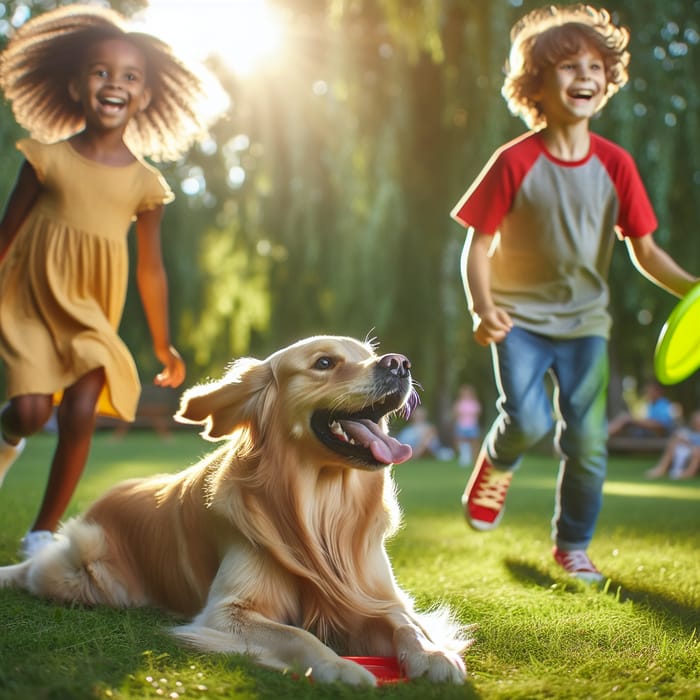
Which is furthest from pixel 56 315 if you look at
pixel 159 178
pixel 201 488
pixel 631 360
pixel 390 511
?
pixel 631 360

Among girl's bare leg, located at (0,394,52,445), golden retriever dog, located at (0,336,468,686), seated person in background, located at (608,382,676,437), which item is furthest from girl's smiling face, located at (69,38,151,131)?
seated person in background, located at (608,382,676,437)

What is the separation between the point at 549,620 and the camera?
244 centimetres

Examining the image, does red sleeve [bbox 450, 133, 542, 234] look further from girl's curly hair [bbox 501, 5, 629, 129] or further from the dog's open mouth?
the dog's open mouth

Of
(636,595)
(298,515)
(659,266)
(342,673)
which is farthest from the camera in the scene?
(659,266)

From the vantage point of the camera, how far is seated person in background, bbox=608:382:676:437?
1272 cm

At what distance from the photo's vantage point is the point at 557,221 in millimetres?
3330

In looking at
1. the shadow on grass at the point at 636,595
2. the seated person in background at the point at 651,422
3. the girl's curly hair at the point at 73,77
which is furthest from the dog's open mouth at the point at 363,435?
the seated person in background at the point at 651,422

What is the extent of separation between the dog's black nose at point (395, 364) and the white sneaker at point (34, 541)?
157cm

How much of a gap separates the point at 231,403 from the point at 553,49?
74.6 inches

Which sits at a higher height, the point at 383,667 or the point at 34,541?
the point at 383,667

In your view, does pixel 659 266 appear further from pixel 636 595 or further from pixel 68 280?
pixel 68 280

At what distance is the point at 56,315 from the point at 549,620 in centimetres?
203

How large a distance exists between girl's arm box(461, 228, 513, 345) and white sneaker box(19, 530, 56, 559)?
68.1 inches

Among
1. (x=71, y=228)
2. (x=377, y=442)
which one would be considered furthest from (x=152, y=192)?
(x=377, y=442)
